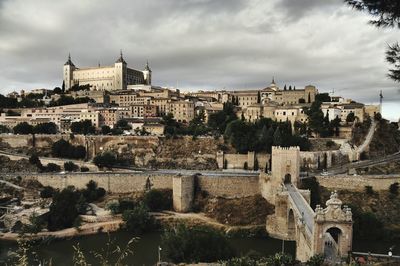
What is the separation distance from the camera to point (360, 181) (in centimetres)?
2753

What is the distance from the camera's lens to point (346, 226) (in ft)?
47.5

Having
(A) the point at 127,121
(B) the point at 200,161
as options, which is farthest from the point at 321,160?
(A) the point at 127,121

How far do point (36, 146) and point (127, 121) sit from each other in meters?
11.5

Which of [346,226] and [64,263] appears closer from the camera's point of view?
[346,226]

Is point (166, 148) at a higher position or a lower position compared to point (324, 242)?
higher

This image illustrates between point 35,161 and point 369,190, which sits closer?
point 369,190

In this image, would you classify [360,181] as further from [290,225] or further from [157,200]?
[157,200]

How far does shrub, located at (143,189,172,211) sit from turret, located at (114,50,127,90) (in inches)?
1869

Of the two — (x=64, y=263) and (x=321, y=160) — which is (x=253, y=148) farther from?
(x=64, y=263)

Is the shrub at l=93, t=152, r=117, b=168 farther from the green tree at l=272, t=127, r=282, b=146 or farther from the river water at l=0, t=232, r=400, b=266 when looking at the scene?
the green tree at l=272, t=127, r=282, b=146

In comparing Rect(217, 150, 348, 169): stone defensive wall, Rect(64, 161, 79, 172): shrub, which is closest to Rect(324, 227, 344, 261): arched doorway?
Rect(217, 150, 348, 169): stone defensive wall

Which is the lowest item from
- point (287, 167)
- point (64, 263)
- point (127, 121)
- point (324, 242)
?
point (64, 263)

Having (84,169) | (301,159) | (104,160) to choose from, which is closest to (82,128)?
(84,169)

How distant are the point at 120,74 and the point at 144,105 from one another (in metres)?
19.4
